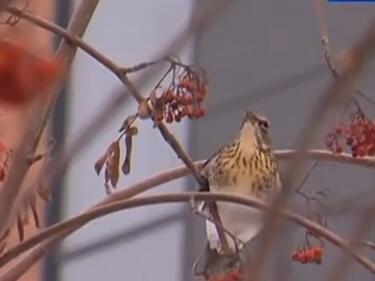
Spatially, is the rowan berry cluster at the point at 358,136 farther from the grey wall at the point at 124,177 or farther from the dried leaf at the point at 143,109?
the grey wall at the point at 124,177

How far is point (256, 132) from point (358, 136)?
44 centimetres

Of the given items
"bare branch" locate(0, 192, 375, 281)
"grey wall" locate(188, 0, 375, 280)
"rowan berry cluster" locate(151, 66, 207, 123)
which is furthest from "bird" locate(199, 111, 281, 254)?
"grey wall" locate(188, 0, 375, 280)

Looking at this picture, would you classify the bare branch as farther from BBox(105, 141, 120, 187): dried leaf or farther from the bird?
the bird

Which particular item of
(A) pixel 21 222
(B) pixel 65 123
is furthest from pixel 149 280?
(A) pixel 21 222

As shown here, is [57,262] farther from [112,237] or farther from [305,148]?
[305,148]

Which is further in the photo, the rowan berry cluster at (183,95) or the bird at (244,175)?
the bird at (244,175)

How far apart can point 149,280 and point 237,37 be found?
1.85 feet

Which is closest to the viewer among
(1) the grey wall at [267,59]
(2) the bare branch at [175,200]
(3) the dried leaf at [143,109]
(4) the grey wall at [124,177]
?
(2) the bare branch at [175,200]

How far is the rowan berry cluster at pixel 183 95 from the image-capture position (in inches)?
43.4

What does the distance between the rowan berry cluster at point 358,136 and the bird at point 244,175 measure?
0.14m

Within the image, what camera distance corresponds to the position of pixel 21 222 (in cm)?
93

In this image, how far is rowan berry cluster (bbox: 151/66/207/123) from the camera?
1.10 meters

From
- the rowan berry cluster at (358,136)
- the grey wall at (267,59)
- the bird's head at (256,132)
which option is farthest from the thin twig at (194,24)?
the grey wall at (267,59)

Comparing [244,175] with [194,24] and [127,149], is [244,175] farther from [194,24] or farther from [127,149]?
[194,24]
